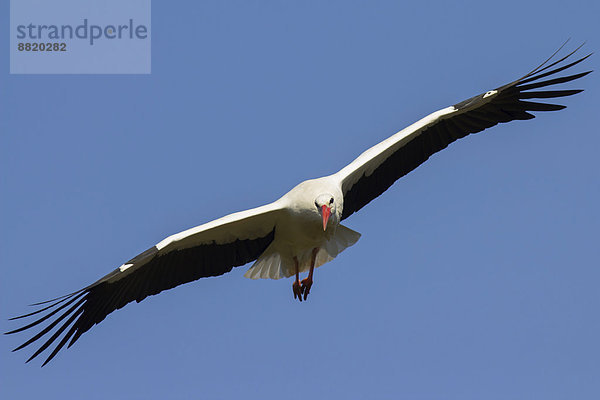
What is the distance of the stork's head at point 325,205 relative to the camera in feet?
29.9

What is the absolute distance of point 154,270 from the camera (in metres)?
9.53

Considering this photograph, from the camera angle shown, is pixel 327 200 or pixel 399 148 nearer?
pixel 327 200

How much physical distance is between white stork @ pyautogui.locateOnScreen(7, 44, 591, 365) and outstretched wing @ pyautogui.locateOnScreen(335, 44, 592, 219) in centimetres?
1

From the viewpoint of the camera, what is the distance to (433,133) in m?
10.2

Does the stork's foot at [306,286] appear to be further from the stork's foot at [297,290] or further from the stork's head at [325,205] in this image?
the stork's head at [325,205]

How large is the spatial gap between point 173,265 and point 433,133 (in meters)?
2.93

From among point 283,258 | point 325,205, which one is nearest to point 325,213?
point 325,205

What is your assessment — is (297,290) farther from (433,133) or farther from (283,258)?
(433,133)

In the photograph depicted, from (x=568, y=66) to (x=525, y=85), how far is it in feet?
2.09

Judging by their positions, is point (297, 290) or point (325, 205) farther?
point (297, 290)

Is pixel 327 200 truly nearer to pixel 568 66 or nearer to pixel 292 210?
pixel 292 210

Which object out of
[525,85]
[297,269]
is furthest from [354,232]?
[525,85]

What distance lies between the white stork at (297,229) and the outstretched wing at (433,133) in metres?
0.01

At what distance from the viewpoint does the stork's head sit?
912 centimetres
